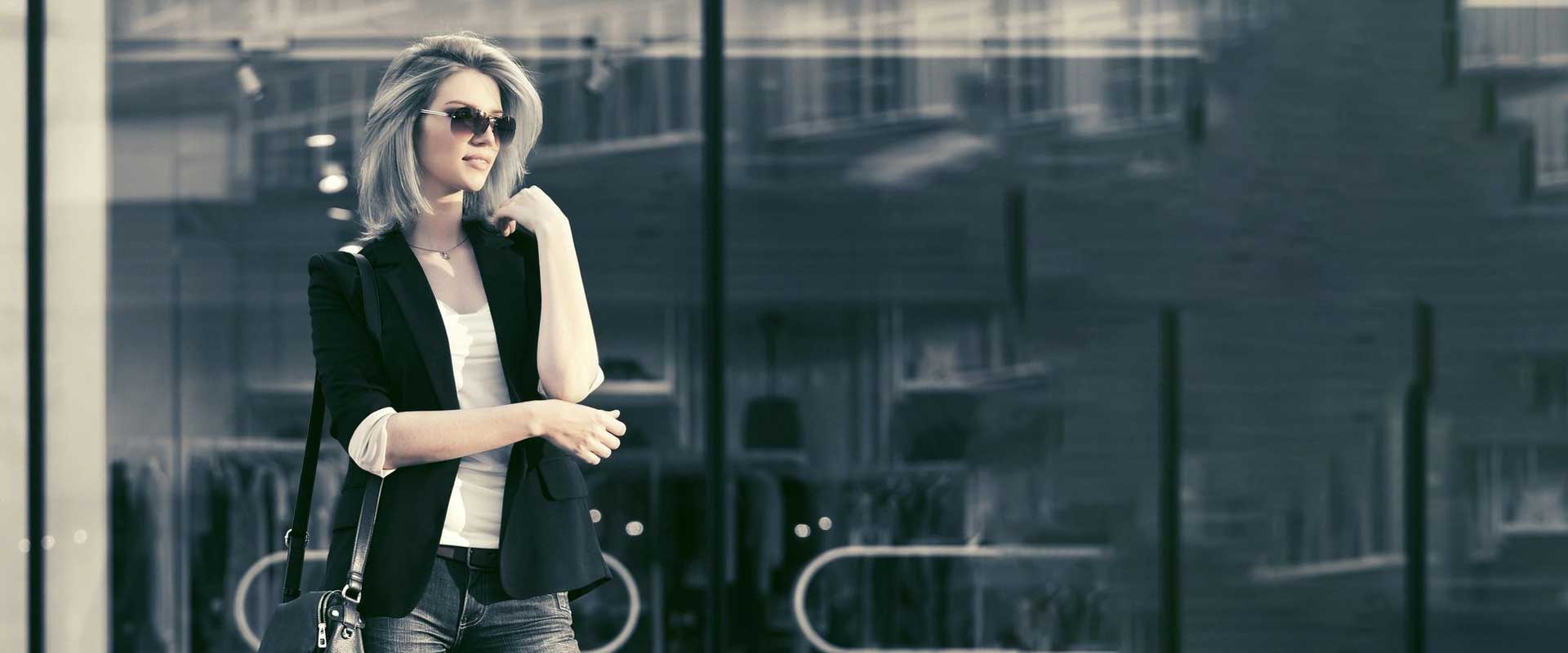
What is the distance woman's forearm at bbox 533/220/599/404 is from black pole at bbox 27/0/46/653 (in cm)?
410

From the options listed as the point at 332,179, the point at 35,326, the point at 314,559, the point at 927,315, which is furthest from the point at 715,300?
the point at 35,326

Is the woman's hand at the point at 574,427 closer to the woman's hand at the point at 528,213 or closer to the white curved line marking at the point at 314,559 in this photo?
the woman's hand at the point at 528,213

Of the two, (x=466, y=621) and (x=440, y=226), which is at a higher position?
(x=440, y=226)

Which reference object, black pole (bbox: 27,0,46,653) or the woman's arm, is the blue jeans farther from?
black pole (bbox: 27,0,46,653)

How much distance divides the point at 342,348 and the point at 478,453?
222mm

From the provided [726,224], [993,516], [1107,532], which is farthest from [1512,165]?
[726,224]

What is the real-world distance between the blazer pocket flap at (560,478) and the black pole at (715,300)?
312cm

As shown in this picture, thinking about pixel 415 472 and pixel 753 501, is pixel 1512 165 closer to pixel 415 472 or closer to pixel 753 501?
pixel 753 501

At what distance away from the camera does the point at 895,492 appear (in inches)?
193

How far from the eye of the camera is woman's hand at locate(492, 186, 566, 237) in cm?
175

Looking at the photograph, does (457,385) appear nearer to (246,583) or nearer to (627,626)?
Answer: (627,626)

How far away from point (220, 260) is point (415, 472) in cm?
366

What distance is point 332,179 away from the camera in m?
5.00

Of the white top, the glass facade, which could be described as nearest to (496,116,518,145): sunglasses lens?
the white top
